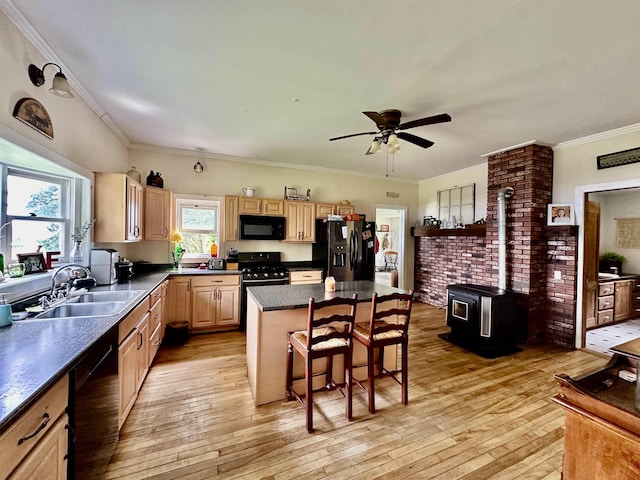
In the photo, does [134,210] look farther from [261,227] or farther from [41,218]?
[261,227]

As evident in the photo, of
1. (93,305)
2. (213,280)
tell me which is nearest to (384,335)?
(93,305)

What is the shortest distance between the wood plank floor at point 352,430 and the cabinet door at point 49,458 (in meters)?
0.63

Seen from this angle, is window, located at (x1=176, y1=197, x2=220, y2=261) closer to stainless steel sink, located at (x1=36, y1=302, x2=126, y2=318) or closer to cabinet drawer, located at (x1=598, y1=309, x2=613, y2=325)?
stainless steel sink, located at (x1=36, y1=302, x2=126, y2=318)

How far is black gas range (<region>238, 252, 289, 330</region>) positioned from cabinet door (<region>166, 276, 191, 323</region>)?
75 centimetres

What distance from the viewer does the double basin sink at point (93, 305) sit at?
2027 mm

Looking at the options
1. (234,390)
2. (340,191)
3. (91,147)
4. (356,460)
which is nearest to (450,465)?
(356,460)

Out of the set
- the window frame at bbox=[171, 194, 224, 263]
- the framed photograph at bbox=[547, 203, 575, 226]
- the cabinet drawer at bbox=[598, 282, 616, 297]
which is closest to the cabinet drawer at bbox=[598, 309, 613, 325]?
the cabinet drawer at bbox=[598, 282, 616, 297]

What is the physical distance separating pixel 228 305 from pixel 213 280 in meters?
0.44

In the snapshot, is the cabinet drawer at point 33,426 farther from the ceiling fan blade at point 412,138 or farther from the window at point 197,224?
the window at point 197,224

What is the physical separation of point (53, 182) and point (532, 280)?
574cm

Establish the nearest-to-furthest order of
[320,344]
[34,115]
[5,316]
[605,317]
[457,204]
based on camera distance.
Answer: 1. [5,316]
2. [34,115]
3. [320,344]
4. [605,317]
5. [457,204]

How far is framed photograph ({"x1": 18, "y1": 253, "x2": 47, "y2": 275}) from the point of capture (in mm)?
2209

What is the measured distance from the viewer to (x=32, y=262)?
2271 mm

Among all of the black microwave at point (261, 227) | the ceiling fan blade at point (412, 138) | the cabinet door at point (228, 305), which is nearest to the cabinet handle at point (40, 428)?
the cabinet door at point (228, 305)
